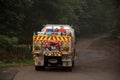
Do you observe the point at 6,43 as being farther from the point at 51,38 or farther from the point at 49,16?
the point at 49,16

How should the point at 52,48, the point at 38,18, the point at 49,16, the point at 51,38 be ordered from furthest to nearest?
the point at 49,16 < the point at 38,18 < the point at 51,38 < the point at 52,48

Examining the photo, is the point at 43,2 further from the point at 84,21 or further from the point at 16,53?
the point at 84,21

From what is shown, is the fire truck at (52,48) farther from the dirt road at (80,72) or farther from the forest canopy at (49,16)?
the forest canopy at (49,16)

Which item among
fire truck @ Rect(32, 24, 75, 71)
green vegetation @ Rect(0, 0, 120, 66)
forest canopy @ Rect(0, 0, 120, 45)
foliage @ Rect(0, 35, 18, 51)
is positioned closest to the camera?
fire truck @ Rect(32, 24, 75, 71)

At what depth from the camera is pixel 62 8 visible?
165 feet

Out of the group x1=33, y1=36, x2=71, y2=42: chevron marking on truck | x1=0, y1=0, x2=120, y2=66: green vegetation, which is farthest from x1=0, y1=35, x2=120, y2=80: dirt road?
x1=0, y1=0, x2=120, y2=66: green vegetation

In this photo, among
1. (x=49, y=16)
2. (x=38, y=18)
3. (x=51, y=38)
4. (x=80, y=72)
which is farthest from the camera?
(x=49, y=16)

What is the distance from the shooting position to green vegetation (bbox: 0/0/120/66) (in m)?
28.5

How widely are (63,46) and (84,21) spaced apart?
2208 inches

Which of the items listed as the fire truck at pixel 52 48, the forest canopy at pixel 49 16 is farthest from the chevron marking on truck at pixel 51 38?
the forest canopy at pixel 49 16

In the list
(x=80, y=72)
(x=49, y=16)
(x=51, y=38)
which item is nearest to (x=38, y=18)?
(x=49, y=16)

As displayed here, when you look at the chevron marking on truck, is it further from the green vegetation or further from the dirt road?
the green vegetation

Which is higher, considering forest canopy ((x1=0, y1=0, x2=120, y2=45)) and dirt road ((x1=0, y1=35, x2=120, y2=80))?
forest canopy ((x1=0, y1=0, x2=120, y2=45))

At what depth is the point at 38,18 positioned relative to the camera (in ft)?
149
